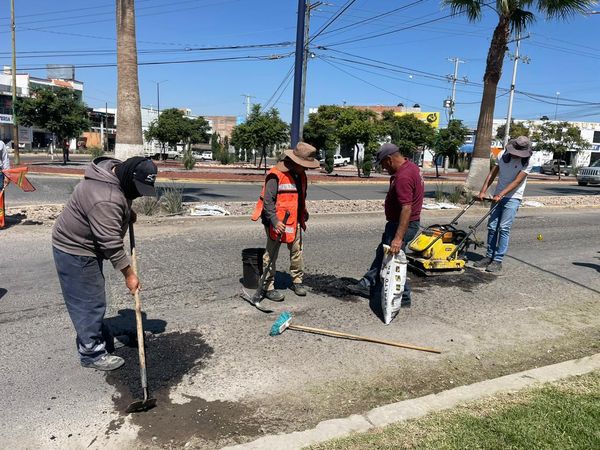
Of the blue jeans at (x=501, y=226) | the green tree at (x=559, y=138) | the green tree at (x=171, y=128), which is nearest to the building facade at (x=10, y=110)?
the green tree at (x=171, y=128)

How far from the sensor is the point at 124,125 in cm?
1110

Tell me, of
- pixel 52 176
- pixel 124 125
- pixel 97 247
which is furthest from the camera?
pixel 52 176

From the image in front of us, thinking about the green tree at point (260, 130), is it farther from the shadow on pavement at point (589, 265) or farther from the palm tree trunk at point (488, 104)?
the shadow on pavement at point (589, 265)

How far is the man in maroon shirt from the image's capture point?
191 inches

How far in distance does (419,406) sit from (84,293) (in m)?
2.50

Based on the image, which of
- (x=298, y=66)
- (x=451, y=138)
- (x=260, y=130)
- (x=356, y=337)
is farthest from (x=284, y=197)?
(x=451, y=138)

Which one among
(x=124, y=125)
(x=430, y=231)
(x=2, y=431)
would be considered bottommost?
(x=2, y=431)

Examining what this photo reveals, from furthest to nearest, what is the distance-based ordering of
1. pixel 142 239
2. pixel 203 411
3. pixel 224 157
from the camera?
pixel 224 157 < pixel 142 239 < pixel 203 411

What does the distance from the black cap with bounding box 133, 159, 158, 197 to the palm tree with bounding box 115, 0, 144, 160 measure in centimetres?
820

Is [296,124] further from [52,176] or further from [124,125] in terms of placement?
[52,176]

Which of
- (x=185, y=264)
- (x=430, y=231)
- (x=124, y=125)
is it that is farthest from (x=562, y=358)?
(x=124, y=125)

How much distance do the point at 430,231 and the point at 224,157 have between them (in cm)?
4255

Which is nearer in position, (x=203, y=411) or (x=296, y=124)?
(x=203, y=411)

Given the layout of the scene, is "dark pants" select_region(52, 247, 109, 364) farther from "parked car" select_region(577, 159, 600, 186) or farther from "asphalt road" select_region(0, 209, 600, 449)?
"parked car" select_region(577, 159, 600, 186)
